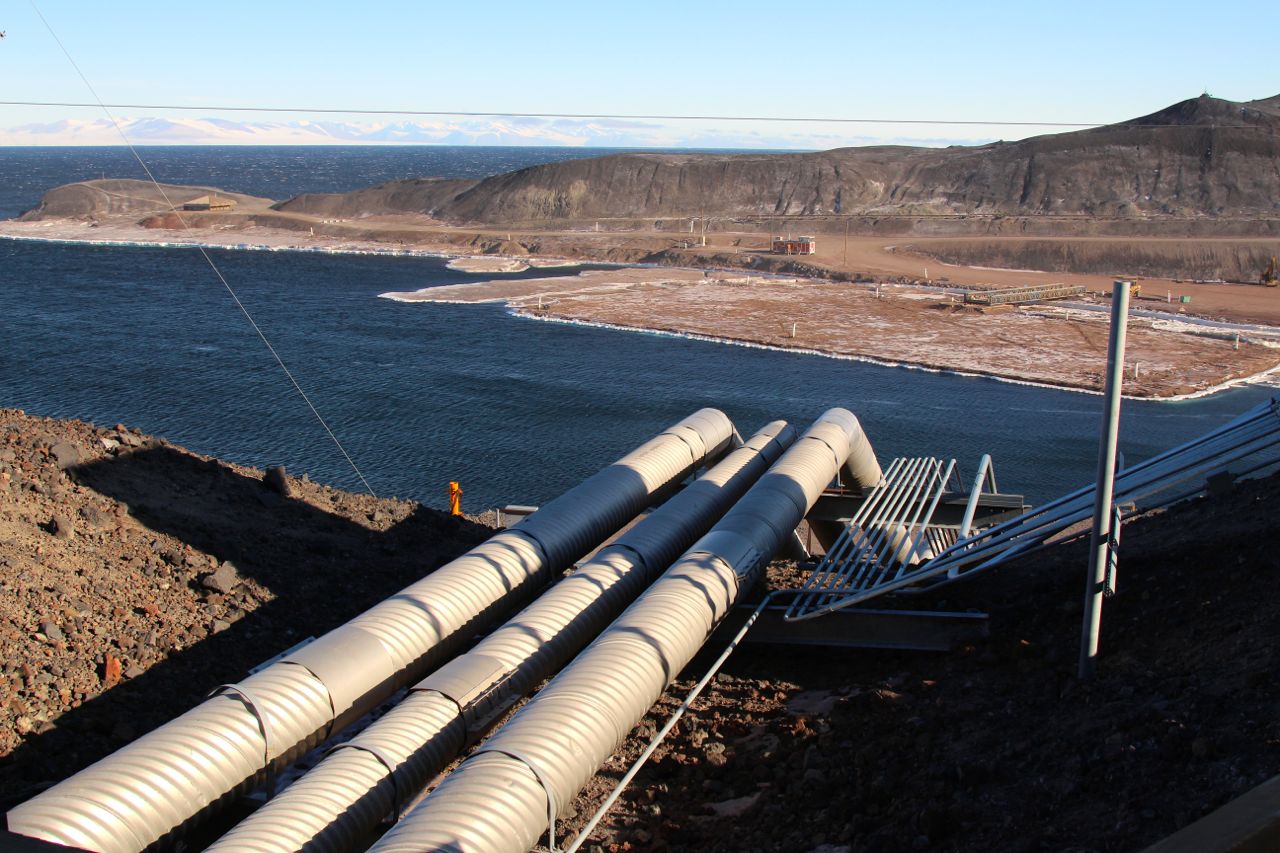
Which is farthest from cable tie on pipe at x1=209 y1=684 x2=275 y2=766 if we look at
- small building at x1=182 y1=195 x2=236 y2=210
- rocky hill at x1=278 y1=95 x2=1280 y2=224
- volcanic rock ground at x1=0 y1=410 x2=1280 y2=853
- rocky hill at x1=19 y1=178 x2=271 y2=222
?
small building at x1=182 y1=195 x2=236 y2=210

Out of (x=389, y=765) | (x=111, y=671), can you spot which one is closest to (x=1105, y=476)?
(x=389, y=765)

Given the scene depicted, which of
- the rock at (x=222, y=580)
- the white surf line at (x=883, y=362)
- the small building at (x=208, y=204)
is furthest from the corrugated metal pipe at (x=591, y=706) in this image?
the small building at (x=208, y=204)

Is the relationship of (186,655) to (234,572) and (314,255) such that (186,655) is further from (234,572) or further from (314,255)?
(314,255)

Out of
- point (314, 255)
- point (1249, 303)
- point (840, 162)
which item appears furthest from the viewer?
point (840, 162)

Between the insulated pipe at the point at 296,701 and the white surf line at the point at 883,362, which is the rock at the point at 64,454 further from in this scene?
the white surf line at the point at 883,362

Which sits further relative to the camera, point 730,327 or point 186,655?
point 730,327

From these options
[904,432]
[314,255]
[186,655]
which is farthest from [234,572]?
[314,255]
